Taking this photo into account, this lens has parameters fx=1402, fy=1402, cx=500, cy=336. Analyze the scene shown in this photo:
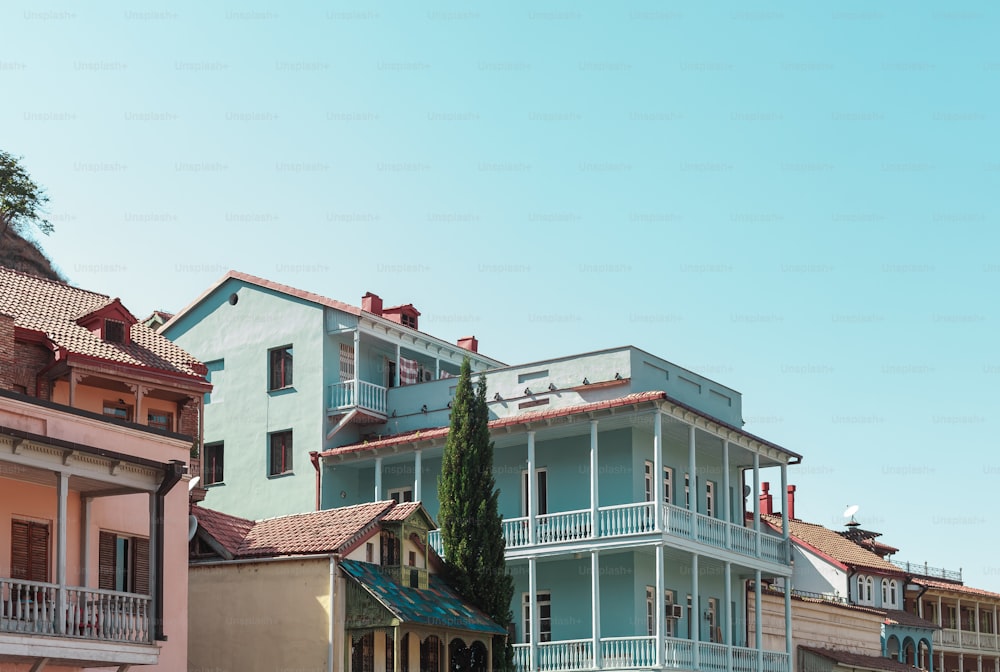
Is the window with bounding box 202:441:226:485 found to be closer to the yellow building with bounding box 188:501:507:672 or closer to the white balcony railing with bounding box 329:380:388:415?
the white balcony railing with bounding box 329:380:388:415

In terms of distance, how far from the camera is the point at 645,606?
39.9 m

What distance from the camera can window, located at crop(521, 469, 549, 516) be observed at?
41378mm

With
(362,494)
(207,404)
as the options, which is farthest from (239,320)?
(362,494)

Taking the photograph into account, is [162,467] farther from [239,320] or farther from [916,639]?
[916,639]

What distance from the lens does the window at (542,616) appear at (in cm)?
4044

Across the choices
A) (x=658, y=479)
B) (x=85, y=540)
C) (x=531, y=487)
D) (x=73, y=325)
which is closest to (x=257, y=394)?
(x=531, y=487)

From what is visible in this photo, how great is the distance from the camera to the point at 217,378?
47125 millimetres

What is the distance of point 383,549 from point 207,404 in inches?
621

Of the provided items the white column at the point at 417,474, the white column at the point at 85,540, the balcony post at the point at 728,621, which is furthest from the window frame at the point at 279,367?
the white column at the point at 85,540

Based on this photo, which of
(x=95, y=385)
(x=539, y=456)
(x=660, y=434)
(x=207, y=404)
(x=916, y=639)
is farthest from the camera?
(x=916, y=639)

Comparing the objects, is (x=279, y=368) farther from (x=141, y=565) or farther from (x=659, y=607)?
(x=141, y=565)

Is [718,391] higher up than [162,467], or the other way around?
[718,391]

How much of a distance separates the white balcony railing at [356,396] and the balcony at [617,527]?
5296 millimetres

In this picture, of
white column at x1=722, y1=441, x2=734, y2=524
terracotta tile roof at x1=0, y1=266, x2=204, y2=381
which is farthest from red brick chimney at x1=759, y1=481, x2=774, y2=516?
terracotta tile roof at x1=0, y1=266, x2=204, y2=381
